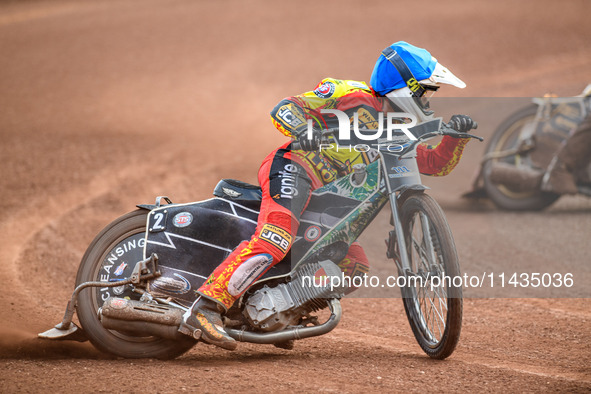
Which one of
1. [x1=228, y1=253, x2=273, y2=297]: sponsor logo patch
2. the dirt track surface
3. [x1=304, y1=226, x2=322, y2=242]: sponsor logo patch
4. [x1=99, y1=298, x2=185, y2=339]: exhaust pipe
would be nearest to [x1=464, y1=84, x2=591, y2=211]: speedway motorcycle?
the dirt track surface

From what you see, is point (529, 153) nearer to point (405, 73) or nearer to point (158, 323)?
point (405, 73)

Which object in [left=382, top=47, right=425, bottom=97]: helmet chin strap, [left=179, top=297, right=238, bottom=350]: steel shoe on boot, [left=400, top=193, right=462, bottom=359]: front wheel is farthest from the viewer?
[left=382, top=47, right=425, bottom=97]: helmet chin strap

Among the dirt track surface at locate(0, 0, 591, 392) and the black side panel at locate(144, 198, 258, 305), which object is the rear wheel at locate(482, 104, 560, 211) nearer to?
the dirt track surface at locate(0, 0, 591, 392)

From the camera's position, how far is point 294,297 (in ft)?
15.6

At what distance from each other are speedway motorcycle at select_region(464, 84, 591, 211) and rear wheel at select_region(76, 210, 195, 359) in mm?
6220

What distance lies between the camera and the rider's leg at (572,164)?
30.6 feet

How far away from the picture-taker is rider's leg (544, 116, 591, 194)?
933cm

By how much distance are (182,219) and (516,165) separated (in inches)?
245

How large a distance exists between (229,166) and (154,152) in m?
1.62

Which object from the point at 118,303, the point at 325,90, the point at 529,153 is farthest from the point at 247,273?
the point at 529,153

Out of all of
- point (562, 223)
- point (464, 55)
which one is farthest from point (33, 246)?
point (464, 55)

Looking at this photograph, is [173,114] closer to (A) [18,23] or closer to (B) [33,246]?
(B) [33,246]

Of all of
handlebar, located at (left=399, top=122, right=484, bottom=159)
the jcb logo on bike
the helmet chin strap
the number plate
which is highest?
the helmet chin strap

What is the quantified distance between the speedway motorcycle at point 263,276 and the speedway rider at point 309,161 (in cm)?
15
